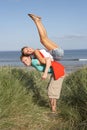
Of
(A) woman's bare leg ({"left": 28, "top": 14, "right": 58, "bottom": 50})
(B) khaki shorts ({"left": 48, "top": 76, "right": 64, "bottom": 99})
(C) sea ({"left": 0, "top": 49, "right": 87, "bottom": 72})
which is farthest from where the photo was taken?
(C) sea ({"left": 0, "top": 49, "right": 87, "bottom": 72})

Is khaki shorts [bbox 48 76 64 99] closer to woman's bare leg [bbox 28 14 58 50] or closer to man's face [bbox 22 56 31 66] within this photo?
man's face [bbox 22 56 31 66]

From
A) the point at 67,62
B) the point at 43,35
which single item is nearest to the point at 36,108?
the point at 43,35

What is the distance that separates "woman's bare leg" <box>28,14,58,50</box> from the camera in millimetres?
8369

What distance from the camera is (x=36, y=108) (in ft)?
26.2

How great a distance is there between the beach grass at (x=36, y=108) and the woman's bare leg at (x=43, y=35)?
890mm

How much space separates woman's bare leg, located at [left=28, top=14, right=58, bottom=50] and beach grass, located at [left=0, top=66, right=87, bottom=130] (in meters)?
0.89

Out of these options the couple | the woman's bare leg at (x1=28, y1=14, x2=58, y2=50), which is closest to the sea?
the woman's bare leg at (x1=28, y1=14, x2=58, y2=50)

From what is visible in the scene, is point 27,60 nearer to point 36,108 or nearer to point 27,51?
point 27,51

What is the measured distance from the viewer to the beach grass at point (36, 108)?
7032 mm

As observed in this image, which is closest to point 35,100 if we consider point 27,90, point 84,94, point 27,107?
point 27,90

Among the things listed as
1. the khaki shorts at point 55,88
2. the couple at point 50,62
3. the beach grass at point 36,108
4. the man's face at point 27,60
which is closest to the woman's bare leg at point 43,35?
the couple at point 50,62

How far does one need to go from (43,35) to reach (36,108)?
1.54 m

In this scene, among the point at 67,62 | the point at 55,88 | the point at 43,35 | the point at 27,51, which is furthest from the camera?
the point at 67,62

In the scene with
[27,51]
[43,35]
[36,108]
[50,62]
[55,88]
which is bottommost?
[36,108]
